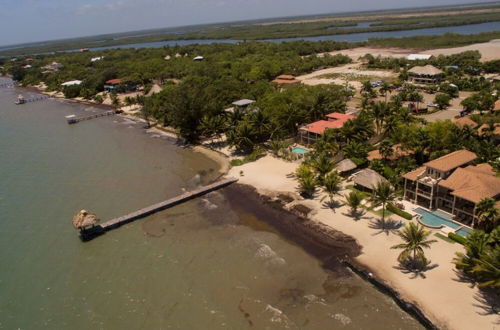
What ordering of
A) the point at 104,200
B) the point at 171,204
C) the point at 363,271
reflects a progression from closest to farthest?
1. the point at 363,271
2. the point at 171,204
3. the point at 104,200

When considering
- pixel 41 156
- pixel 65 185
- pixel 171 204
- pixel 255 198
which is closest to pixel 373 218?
pixel 255 198

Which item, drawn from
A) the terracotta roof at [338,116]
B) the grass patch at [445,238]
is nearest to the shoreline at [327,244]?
the grass patch at [445,238]

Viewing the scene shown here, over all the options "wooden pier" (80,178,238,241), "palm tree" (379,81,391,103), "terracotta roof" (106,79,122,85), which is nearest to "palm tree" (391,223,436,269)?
"wooden pier" (80,178,238,241)

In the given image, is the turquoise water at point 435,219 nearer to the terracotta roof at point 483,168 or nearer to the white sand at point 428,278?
the white sand at point 428,278

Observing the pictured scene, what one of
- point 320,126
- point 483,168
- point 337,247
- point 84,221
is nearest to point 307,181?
point 337,247

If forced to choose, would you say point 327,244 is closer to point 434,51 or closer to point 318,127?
point 318,127

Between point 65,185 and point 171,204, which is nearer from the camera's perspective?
point 171,204

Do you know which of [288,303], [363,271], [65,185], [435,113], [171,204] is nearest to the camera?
[288,303]

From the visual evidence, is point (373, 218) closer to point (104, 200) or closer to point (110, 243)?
point (110, 243)
